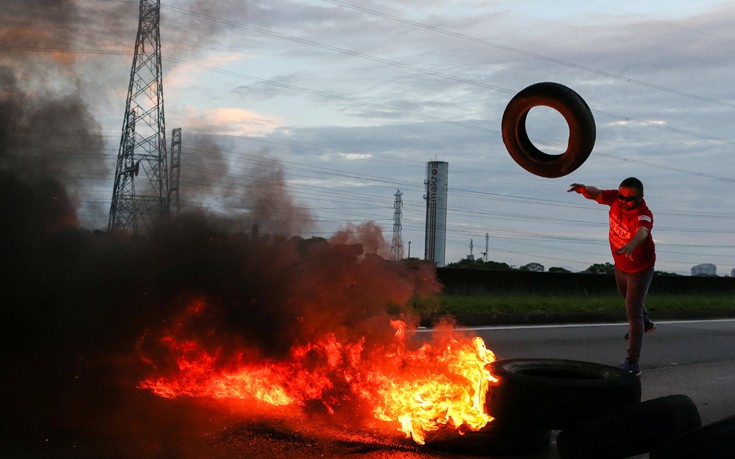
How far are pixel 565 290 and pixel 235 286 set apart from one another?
15119mm

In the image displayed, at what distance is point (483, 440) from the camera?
522cm

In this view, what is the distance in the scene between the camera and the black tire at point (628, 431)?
4.62 metres

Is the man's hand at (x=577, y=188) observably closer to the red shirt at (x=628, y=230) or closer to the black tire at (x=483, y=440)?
the red shirt at (x=628, y=230)

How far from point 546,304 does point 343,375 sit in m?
11.5

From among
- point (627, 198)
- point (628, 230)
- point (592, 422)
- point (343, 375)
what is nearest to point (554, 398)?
point (592, 422)

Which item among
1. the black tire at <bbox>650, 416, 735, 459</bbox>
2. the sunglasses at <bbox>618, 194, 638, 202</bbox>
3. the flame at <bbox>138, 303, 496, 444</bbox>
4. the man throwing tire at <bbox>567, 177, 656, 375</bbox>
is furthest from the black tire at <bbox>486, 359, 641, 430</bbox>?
the sunglasses at <bbox>618, 194, 638, 202</bbox>

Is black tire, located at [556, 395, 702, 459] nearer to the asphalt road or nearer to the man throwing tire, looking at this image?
the asphalt road

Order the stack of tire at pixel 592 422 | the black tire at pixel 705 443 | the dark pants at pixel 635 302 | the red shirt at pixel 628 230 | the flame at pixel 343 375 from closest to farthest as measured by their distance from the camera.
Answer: the black tire at pixel 705 443
the stack of tire at pixel 592 422
the flame at pixel 343 375
the red shirt at pixel 628 230
the dark pants at pixel 635 302

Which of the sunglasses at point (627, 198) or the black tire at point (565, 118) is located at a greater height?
the black tire at point (565, 118)

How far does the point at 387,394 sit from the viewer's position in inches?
222

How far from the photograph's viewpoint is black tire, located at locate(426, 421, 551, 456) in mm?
5219

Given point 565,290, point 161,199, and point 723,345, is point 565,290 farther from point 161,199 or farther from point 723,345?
point 161,199

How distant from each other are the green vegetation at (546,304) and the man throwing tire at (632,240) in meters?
6.36

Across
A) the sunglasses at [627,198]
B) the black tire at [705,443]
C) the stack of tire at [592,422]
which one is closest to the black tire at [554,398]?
the stack of tire at [592,422]
